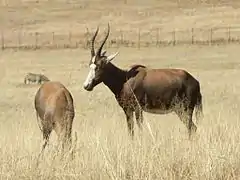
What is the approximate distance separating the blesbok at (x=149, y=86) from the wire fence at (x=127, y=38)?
157ft

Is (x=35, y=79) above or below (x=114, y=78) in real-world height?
below

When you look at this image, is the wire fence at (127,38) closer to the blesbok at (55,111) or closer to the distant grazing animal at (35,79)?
the distant grazing animal at (35,79)

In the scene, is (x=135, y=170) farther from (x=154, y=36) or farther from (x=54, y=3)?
(x=54, y=3)

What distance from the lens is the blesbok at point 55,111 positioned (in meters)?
10.1

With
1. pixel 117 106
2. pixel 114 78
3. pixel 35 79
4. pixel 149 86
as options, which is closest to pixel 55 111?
pixel 149 86

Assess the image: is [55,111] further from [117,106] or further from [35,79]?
[35,79]

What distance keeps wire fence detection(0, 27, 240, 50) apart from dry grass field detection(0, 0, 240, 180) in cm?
394

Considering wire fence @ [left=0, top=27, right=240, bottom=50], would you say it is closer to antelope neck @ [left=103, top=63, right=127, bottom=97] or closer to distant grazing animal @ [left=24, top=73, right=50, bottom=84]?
distant grazing animal @ [left=24, top=73, right=50, bottom=84]

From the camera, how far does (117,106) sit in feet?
71.6

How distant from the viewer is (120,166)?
641 cm

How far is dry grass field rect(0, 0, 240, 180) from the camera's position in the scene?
6480mm

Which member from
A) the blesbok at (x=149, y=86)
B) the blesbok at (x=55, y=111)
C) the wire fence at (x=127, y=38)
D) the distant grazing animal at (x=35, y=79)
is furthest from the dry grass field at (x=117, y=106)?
the wire fence at (x=127, y=38)

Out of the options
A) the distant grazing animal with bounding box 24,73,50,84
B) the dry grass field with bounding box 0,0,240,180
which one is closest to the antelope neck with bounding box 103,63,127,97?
the dry grass field with bounding box 0,0,240,180

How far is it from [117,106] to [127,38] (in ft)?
174
